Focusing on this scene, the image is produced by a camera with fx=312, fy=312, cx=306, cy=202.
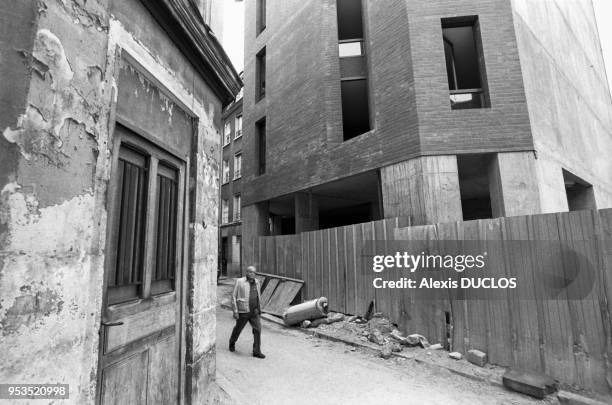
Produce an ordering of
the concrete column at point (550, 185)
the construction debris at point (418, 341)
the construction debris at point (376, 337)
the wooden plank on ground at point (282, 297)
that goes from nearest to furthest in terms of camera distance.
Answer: the construction debris at point (418, 341), the construction debris at point (376, 337), the concrete column at point (550, 185), the wooden plank on ground at point (282, 297)

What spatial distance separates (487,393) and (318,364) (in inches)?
106

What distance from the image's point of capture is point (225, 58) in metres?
4.13

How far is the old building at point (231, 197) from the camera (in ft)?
70.8

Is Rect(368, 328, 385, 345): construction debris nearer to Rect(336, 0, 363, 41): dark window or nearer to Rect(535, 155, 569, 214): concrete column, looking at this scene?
Rect(535, 155, 569, 214): concrete column

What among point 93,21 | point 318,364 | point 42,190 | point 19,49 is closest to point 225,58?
point 93,21

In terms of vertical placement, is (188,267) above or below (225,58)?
below

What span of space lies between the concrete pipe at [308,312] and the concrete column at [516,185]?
17.0 ft

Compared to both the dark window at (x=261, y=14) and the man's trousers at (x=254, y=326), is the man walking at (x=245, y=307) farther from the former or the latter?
the dark window at (x=261, y=14)

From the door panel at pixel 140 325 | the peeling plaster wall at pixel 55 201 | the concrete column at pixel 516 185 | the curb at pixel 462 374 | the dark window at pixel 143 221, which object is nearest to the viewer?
the peeling plaster wall at pixel 55 201

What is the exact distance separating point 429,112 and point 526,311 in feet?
18.5

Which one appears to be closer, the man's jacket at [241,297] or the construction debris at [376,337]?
the man's jacket at [241,297]

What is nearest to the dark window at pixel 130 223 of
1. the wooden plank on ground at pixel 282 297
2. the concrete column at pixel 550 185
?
the wooden plank on ground at pixel 282 297

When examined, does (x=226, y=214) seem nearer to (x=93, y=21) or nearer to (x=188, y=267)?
(x=188, y=267)

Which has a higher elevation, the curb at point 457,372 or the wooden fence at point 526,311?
the wooden fence at point 526,311
